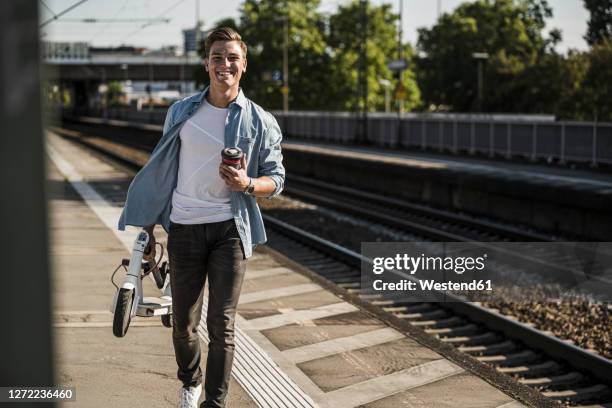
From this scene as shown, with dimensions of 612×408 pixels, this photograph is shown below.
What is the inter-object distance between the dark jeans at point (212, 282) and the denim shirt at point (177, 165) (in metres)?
0.09

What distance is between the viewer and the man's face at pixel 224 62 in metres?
4.19

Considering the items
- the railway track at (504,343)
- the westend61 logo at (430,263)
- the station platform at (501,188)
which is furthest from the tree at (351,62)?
the railway track at (504,343)

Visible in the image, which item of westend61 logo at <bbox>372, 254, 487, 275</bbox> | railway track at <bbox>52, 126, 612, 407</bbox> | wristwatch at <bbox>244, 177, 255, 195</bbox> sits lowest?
westend61 logo at <bbox>372, 254, 487, 275</bbox>

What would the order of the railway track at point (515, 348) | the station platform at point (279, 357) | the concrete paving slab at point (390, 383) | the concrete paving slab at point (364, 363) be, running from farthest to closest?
1. the railway track at point (515, 348)
2. the concrete paving slab at point (364, 363)
3. the concrete paving slab at point (390, 383)
4. the station platform at point (279, 357)

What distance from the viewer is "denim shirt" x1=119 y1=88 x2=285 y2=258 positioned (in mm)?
4301

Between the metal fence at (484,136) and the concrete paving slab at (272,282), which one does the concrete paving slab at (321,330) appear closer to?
the concrete paving slab at (272,282)

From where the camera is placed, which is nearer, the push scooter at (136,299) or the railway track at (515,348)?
the push scooter at (136,299)

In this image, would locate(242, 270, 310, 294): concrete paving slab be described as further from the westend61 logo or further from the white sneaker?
the white sneaker

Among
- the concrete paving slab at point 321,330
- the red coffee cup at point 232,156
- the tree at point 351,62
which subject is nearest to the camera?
the red coffee cup at point 232,156

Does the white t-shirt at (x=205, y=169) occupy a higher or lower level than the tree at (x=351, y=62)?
lower

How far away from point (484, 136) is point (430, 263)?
1996 centimetres

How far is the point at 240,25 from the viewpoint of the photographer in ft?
231

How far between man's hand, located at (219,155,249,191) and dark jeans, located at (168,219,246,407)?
0.98ft

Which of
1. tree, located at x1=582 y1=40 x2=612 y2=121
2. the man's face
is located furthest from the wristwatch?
tree, located at x1=582 y1=40 x2=612 y2=121
